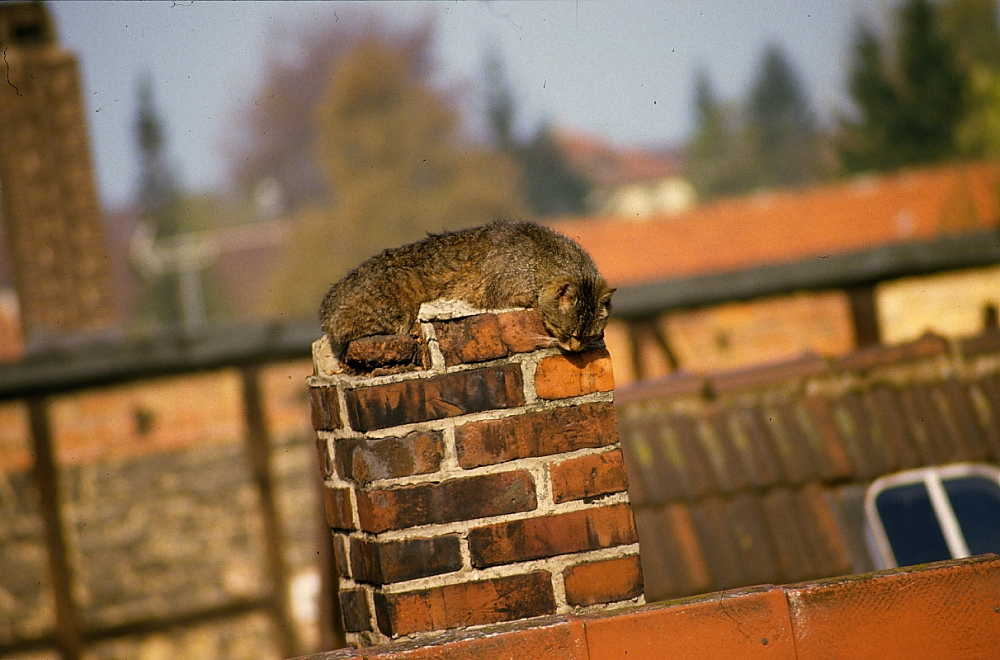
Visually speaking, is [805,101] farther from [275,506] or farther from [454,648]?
[454,648]

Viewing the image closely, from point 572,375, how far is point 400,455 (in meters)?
0.42

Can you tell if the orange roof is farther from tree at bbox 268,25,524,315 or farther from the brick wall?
the brick wall

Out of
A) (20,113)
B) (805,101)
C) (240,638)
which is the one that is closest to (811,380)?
(240,638)

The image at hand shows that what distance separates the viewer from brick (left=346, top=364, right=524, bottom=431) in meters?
1.92

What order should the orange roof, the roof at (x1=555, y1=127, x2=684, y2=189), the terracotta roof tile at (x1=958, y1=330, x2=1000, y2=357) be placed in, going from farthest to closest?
the roof at (x1=555, y1=127, x2=684, y2=189) → the orange roof → the terracotta roof tile at (x1=958, y1=330, x2=1000, y2=357)

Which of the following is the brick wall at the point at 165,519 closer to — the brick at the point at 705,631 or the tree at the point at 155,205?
the brick at the point at 705,631

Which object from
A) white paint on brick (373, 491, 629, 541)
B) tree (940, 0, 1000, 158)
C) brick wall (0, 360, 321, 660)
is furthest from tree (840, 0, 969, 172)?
white paint on brick (373, 491, 629, 541)

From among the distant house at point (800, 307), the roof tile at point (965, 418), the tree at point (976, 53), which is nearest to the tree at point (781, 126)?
the tree at point (976, 53)

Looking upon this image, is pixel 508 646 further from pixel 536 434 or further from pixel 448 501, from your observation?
pixel 536 434

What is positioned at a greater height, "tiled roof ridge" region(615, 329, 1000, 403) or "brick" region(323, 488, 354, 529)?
"tiled roof ridge" region(615, 329, 1000, 403)

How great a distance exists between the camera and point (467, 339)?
6.42 feet

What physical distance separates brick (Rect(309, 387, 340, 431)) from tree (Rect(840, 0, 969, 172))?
39564 mm

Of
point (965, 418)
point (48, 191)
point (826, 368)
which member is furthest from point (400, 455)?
point (48, 191)

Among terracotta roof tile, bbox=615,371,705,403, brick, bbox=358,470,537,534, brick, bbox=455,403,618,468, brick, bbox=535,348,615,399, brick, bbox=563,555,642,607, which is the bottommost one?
brick, bbox=563,555,642,607
